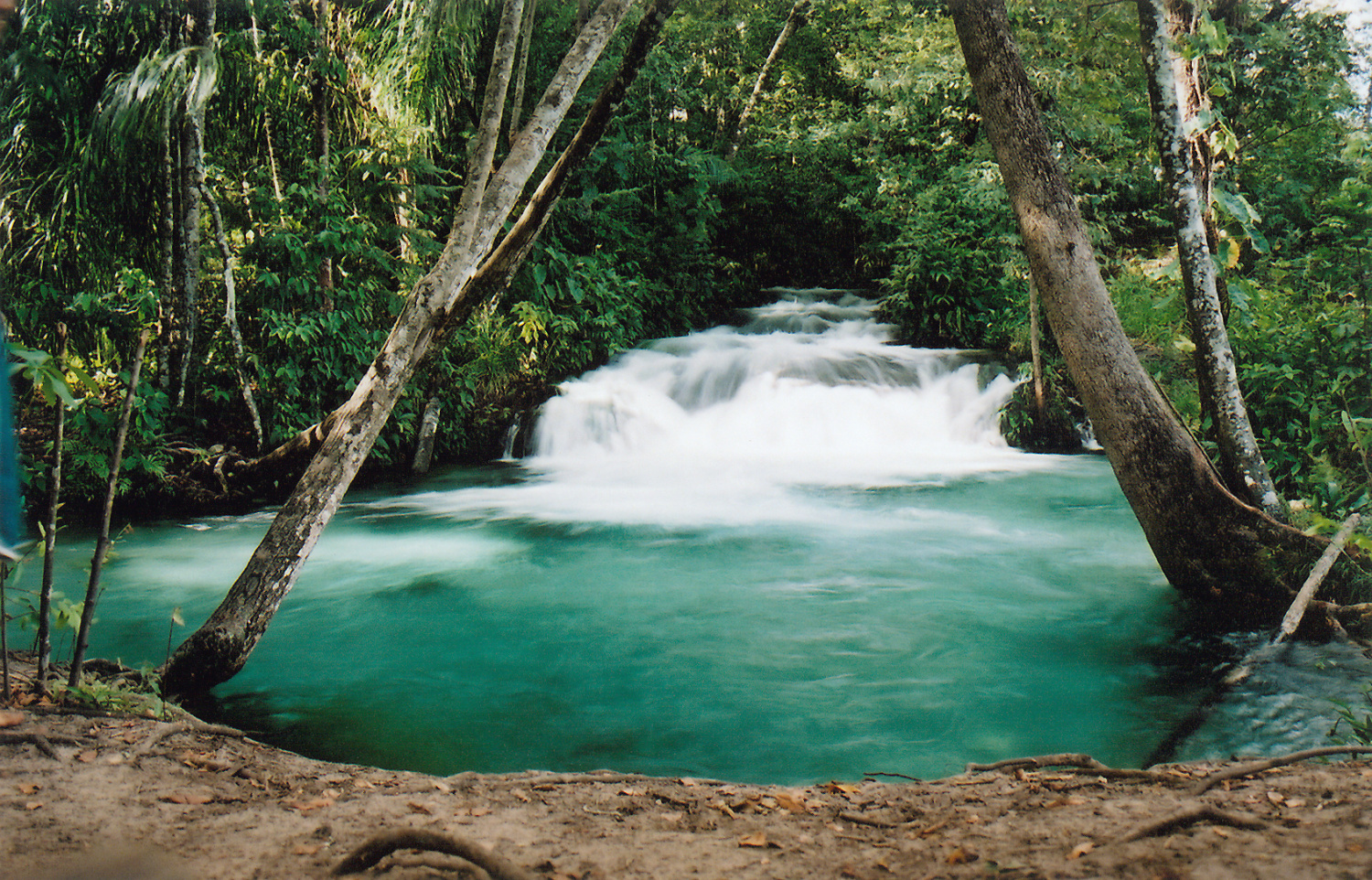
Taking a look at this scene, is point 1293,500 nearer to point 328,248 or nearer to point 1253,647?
point 1253,647

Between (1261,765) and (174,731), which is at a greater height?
(1261,765)

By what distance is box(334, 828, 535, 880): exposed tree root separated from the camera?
2004 millimetres

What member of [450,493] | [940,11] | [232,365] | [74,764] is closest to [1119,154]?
[940,11]

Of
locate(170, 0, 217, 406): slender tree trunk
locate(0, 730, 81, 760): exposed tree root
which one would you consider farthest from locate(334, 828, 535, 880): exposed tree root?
locate(170, 0, 217, 406): slender tree trunk

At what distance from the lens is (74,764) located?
2.68 metres

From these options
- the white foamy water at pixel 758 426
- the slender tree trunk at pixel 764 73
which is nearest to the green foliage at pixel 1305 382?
the white foamy water at pixel 758 426

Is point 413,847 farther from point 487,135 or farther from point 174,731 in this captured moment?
point 487,135

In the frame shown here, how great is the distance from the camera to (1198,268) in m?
5.07

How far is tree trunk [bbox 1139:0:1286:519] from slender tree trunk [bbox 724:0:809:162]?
15163mm

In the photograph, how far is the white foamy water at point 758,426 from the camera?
1061cm

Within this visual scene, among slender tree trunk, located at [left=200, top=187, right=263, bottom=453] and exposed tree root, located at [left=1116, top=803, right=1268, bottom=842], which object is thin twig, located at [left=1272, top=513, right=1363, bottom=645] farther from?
slender tree trunk, located at [left=200, top=187, right=263, bottom=453]

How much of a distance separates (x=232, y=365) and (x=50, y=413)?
230cm

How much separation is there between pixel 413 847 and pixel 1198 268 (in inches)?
203

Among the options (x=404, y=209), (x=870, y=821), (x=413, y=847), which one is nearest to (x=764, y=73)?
(x=404, y=209)
